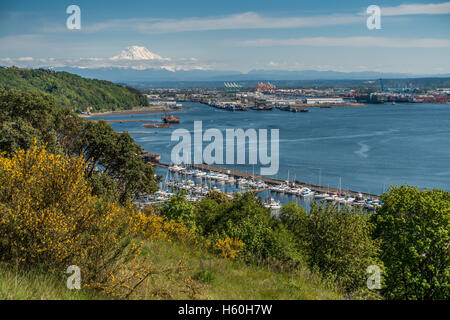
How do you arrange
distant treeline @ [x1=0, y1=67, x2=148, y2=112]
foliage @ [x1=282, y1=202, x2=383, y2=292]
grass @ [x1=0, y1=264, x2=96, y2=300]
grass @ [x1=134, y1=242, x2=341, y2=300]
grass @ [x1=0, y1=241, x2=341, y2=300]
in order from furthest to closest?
distant treeline @ [x1=0, y1=67, x2=148, y2=112] < foliage @ [x1=282, y1=202, x2=383, y2=292] < grass @ [x1=134, y1=242, x2=341, y2=300] < grass @ [x1=0, y1=241, x2=341, y2=300] < grass @ [x1=0, y1=264, x2=96, y2=300]

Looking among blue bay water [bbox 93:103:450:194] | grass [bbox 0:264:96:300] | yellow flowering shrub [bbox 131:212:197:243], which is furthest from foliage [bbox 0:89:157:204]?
blue bay water [bbox 93:103:450:194]

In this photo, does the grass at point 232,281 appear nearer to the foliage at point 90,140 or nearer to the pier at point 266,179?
the foliage at point 90,140

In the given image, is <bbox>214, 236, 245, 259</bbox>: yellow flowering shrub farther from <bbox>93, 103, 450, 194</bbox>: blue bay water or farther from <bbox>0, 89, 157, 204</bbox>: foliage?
<bbox>93, 103, 450, 194</bbox>: blue bay water

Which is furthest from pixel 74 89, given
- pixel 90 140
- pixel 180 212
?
pixel 180 212

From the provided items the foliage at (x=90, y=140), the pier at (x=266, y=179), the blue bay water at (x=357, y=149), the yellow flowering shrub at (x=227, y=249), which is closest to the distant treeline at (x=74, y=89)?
the blue bay water at (x=357, y=149)

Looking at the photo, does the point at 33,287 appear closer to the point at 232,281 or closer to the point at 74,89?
the point at 232,281

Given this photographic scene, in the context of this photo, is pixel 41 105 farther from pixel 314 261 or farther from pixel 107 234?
pixel 107 234

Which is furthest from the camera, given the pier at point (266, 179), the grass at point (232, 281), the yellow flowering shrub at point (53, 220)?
the pier at point (266, 179)
